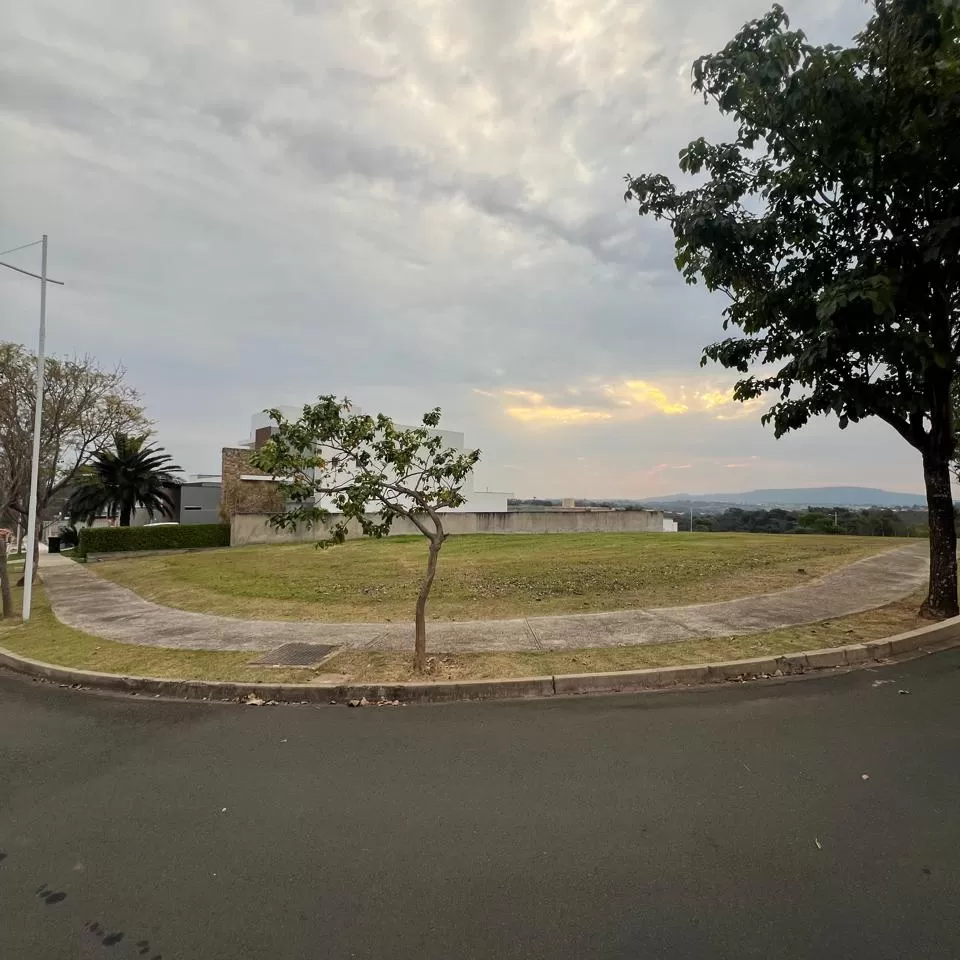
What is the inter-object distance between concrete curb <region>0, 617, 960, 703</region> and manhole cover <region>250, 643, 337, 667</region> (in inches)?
27.1

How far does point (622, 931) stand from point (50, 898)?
2584mm

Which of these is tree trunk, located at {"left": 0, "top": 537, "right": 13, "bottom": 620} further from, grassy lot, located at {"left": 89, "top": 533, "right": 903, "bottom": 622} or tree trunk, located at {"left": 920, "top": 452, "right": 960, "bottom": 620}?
tree trunk, located at {"left": 920, "top": 452, "right": 960, "bottom": 620}

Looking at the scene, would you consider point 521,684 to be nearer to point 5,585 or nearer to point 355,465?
point 355,465

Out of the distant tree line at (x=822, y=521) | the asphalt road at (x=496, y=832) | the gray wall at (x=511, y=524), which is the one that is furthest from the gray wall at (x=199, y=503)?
the asphalt road at (x=496, y=832)

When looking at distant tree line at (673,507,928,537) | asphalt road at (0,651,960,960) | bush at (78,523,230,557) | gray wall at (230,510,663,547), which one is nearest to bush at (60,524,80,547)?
bush at (78,523,230,557)

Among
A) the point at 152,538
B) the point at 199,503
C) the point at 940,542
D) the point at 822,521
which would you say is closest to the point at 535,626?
the point at 940,542

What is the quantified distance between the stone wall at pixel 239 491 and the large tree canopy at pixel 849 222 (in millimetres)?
25511

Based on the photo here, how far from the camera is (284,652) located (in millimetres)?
6605

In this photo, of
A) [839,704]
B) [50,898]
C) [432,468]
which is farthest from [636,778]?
[432,468]

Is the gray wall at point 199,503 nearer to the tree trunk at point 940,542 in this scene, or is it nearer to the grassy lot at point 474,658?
the grassy lot at point 474,658

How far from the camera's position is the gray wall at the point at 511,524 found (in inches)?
1013

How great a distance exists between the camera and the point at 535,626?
745 centimetres

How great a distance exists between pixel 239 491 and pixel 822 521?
28.5m

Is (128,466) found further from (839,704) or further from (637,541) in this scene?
(839,704)
